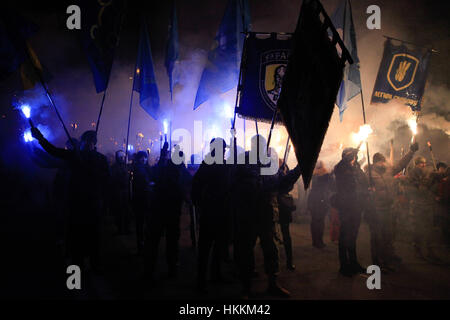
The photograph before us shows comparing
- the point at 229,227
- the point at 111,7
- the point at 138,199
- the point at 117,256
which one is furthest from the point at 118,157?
the point at 229,227

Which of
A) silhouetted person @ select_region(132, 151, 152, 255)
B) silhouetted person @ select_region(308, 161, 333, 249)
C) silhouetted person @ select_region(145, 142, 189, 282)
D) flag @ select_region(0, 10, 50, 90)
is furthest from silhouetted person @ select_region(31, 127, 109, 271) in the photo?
silhouetted person @ select_region(308, 161, 333, 249)

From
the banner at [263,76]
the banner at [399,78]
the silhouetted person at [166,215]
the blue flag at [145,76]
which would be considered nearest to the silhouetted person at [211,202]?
the silhouetted person at [166,215]

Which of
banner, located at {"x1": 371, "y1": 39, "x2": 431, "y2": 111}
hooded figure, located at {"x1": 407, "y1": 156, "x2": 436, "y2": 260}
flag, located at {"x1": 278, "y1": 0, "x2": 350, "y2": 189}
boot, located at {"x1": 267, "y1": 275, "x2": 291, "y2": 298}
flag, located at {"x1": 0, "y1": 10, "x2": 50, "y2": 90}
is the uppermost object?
banner, located at {"x1": 371, "y1": 39, "x2": 431, "y2": 111}

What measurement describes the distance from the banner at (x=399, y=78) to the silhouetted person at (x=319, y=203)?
10.4ft

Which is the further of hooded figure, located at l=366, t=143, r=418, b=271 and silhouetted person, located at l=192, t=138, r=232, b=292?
hooded figure, located at l=366, t=143, r=418, b=271

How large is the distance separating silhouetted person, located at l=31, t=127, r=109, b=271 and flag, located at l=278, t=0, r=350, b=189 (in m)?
3.00

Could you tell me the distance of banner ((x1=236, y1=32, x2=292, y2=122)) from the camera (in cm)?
590

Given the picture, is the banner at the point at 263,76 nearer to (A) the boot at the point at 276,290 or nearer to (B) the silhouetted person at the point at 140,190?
(B) the silhouetted person at the point at 140,190

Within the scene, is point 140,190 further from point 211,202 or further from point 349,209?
point 349,209

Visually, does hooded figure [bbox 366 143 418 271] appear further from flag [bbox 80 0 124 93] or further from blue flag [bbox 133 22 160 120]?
blue flag [bbox 133 22 160 120]

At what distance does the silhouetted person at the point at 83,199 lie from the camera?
3797 mm
